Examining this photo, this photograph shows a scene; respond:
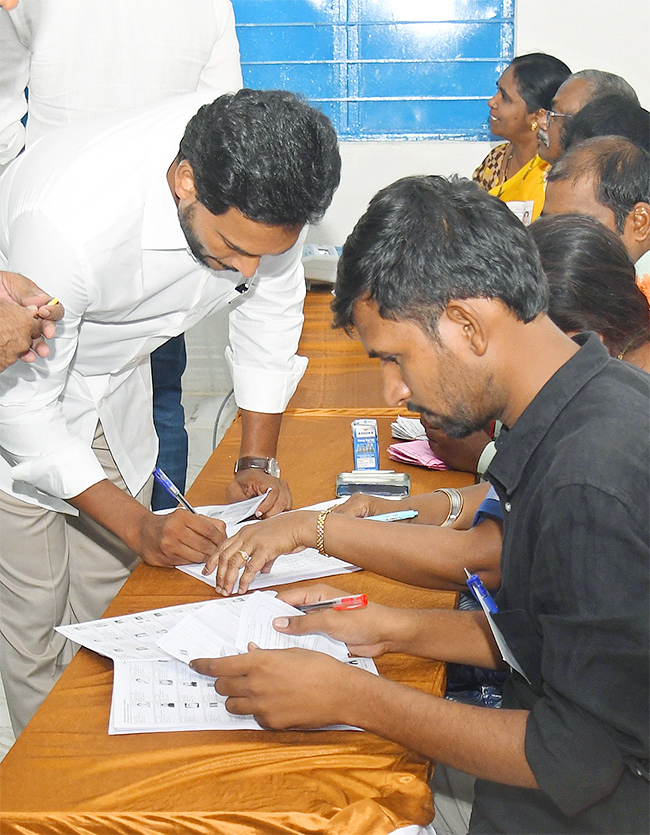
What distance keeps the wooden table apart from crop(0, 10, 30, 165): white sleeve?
1546 millimetres

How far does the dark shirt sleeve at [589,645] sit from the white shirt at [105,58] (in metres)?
1.59

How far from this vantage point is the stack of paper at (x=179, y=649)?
1.15m

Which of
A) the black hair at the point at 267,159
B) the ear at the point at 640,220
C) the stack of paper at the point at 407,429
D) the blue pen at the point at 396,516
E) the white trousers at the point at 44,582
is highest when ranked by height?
the black hair at the point at 267,159

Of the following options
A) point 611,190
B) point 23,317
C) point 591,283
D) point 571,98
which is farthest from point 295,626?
point 571,98

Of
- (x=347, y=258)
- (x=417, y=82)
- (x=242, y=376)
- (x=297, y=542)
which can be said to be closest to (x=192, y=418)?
(x=417, y=82)

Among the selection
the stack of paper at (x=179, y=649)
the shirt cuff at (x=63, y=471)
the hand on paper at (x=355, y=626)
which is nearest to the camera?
the stack of paper at (x=179, y=649)

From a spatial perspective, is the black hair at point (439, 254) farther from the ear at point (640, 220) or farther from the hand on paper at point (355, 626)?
the ear at point (640, 220)

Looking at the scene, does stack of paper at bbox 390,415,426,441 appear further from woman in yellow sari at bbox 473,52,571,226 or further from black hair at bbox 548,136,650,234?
woman in yellow sari at bbox 473,52,571,226

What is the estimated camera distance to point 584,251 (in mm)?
1500

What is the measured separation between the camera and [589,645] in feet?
3.11

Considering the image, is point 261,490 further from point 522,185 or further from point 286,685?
point 522,185

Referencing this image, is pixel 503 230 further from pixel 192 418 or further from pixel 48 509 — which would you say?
pixel 192 418

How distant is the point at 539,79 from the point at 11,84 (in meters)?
2.75

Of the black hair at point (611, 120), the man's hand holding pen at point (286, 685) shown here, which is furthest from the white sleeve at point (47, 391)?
the black hair at point (611, 120)
